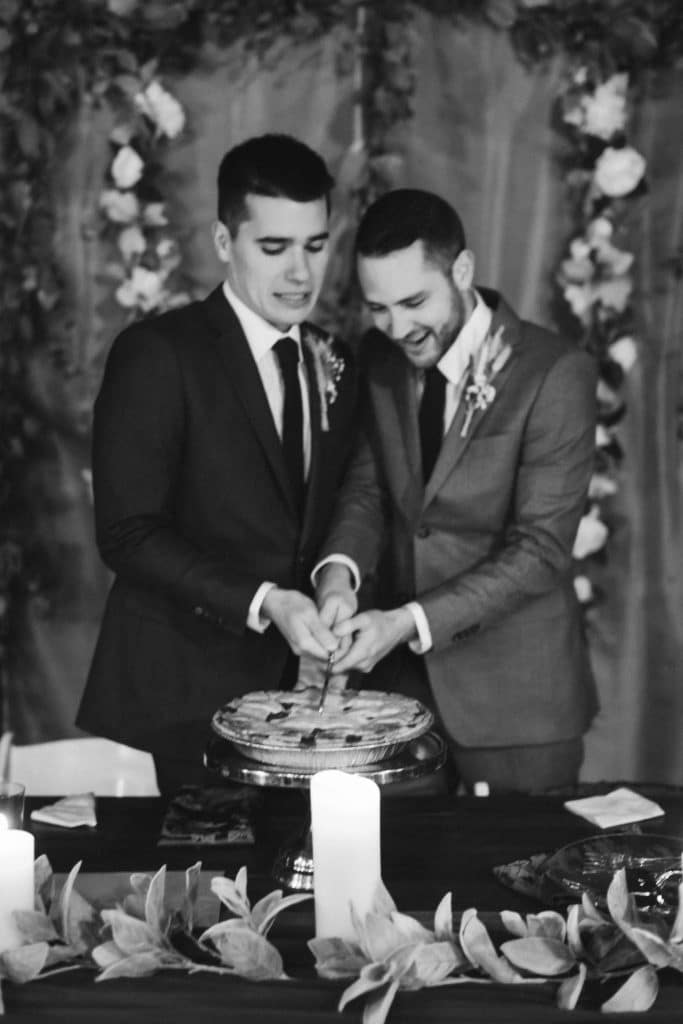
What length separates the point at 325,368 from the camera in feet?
10.9

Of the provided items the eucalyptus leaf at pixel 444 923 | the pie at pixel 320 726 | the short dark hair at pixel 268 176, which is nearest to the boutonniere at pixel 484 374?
the short dark hair at pixel 268 176

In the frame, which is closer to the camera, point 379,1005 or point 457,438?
point 379,1005

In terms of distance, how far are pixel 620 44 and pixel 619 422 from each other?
1.04m

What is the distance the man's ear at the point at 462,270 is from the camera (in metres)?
3.09

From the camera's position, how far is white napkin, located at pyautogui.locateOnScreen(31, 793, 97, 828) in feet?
7.93

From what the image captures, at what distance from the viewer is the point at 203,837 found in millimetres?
2316

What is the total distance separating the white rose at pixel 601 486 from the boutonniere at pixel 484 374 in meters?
1.15

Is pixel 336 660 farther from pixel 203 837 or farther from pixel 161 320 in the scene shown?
pixel 161 320

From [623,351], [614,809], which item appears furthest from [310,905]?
[623,351]

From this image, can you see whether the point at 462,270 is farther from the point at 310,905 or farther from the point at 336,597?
the point at 310,905

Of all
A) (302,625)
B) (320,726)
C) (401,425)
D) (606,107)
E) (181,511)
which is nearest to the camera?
(320,726)

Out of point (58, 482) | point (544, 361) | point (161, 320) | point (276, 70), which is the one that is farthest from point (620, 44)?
point (58, 482)

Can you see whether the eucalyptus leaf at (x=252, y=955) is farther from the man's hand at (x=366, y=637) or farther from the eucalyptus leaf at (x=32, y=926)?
the man's hand at (x=366, y=637)

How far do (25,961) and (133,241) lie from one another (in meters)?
2.77
